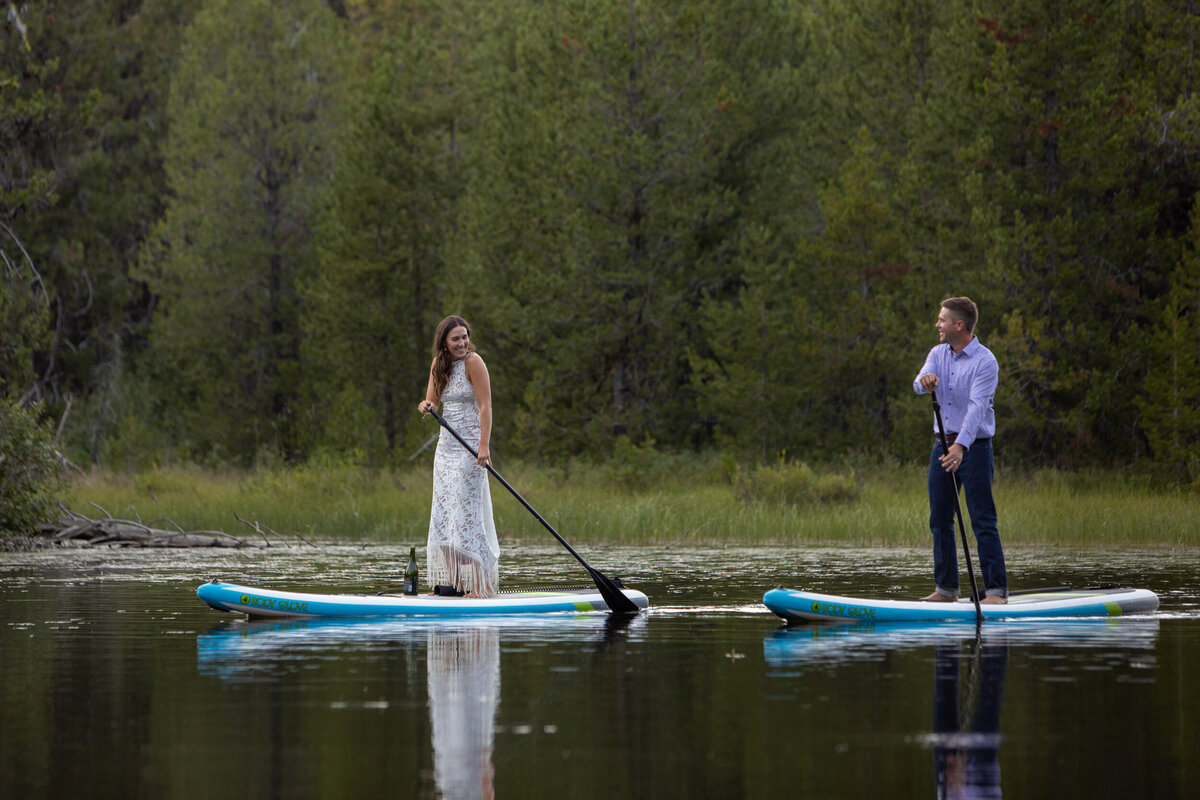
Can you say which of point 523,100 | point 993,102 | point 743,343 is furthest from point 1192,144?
point 523,100

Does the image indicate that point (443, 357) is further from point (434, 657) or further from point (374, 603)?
point (434, 657)

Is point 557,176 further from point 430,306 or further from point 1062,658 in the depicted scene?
point 1062,658

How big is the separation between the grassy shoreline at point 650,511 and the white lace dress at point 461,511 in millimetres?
8591

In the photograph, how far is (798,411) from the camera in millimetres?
39344

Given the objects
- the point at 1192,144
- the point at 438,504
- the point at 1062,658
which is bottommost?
the point at 1062,658

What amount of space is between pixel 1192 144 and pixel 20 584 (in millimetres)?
22113

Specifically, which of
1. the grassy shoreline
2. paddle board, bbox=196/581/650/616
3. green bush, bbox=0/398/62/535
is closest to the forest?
the grassy shoreline

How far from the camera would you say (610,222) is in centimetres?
3709

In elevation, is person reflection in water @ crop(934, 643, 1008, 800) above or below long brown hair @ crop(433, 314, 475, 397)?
below

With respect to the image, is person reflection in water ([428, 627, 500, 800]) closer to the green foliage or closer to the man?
the man

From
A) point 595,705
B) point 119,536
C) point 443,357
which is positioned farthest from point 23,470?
point 595,705

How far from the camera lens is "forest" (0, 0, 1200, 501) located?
3194cm

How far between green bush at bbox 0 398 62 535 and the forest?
199 inches

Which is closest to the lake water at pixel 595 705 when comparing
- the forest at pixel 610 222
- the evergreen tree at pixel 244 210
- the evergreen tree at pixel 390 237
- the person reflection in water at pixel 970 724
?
the person reflection in water at pixel 970 724
